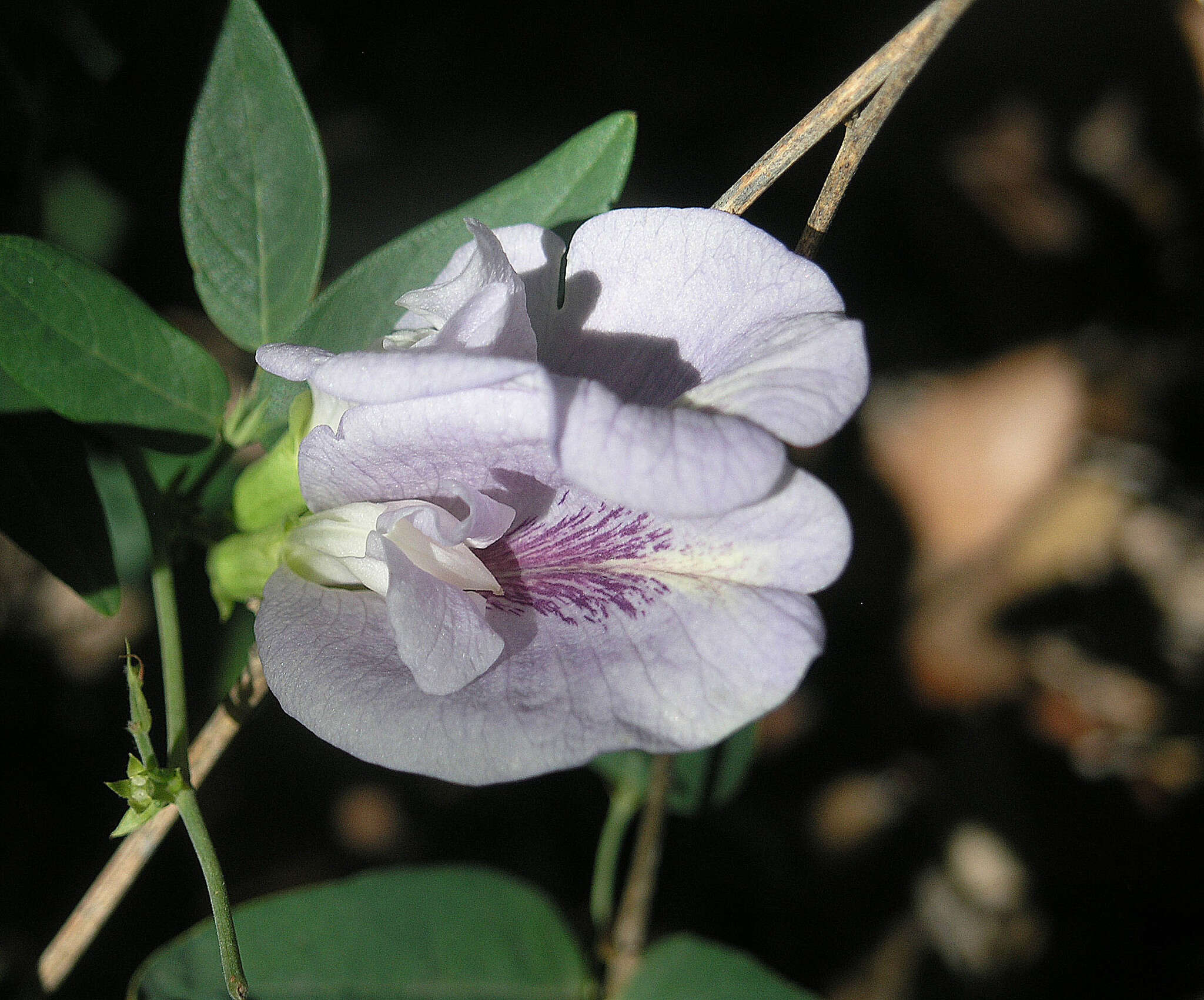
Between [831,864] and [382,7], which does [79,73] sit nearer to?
[382,7]

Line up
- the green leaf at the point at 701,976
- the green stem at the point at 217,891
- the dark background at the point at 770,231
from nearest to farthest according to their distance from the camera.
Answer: the green stem at the point at 217,891 < the green leaf at the point at 701,976 < the dark background at the point at 770,231

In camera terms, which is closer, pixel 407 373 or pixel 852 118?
pixel 407 373

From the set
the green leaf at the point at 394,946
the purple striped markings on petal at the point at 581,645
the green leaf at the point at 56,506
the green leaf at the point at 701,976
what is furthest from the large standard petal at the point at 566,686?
the green leaf at the point at 701,976

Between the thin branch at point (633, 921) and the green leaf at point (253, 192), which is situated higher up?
the green leaf at point (253, 192)

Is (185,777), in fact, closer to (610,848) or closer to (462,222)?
(462,222)

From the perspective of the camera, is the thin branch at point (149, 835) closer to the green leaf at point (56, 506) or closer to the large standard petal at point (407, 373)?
the green leaf at point (56, 506)

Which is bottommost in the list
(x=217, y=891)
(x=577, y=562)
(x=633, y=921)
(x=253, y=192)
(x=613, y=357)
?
(x=633, y=921)

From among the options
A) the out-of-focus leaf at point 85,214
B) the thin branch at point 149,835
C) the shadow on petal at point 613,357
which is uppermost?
the out-of-focus leaf at point 85,214

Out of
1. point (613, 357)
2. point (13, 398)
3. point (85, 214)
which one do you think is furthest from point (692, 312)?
point (85, 214)
